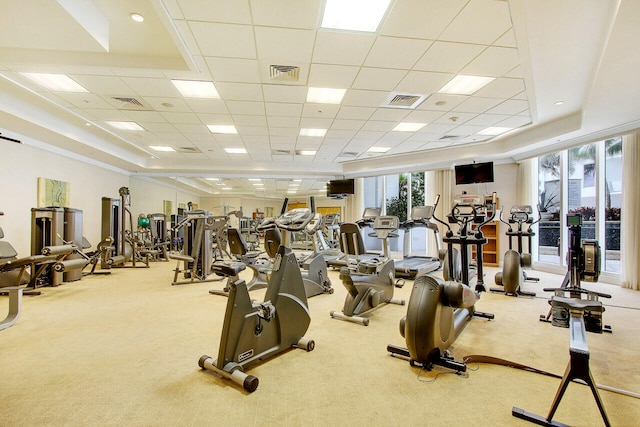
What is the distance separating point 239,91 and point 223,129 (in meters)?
2.03

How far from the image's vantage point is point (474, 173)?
7.75 metres

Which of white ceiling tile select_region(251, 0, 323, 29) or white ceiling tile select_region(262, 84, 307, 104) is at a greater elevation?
white ceiling tile select_region(251, 0, 323, 29)

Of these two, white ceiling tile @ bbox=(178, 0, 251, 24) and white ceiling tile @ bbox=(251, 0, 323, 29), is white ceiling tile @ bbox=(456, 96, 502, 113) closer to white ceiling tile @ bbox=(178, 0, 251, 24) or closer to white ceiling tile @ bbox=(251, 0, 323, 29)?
white ceiling tile @ bbox=(251, 0, 323, 29)

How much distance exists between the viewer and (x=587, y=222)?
611cm

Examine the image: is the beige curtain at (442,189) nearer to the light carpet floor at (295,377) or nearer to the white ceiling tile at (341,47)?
the light carpet floor at (295,377)

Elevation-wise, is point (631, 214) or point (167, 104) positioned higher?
point (167, 104)

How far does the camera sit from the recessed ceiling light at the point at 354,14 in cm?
269

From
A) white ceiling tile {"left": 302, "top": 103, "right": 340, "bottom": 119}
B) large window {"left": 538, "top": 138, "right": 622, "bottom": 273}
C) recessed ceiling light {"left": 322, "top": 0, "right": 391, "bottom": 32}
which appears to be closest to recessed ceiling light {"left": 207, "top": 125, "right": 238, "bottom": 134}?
white ceiling tile {"left": 302, "top": 103, "right": 340, "bottom": 119}

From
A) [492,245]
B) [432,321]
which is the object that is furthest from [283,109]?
[492,245]

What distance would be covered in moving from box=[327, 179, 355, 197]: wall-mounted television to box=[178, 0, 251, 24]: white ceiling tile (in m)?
7.42

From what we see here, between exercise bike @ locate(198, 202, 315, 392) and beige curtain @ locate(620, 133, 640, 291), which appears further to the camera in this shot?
beige curtain @ locate(620, 133, 640, 291)

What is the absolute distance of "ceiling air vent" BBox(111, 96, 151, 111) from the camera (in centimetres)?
477

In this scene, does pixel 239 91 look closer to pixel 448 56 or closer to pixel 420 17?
pixel 420 17

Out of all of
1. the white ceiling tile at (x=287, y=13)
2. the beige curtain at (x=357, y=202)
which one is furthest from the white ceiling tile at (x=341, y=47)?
the beige curtain at (x=357, y=202)
